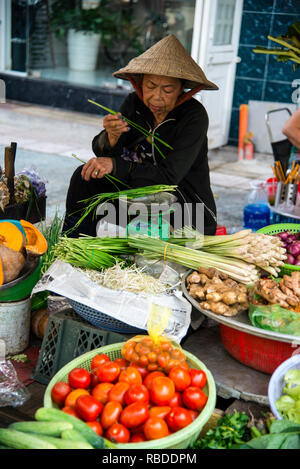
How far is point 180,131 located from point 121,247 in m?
0.88

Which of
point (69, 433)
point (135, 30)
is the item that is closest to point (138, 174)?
point (69, 433)

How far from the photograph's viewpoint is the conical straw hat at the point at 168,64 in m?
2.92

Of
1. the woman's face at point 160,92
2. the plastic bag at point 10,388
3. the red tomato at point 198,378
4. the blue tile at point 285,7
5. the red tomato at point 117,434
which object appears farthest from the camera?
the blue tile at point 285,7

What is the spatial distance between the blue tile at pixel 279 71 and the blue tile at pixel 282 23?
0.37 meters

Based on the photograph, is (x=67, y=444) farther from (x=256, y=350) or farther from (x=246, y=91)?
(x=246, y=91)

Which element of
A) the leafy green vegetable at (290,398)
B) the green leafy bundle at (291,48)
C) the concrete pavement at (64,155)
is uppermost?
the green leafy bundle at (291,48)

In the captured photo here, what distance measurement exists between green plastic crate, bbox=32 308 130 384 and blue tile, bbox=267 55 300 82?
21.9ft

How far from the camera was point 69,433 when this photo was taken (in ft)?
5.11

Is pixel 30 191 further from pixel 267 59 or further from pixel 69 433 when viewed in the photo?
pixel 267 59

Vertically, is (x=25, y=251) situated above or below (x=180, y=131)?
below

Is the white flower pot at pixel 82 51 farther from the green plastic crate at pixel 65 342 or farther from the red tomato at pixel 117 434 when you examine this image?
the red tomato at pixel 117 434

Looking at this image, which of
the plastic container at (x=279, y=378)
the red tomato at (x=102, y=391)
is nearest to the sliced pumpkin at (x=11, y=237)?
the red tomato at (x=102, y=391)

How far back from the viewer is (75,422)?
1.62 metres

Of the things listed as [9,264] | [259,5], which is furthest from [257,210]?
[259,5]
